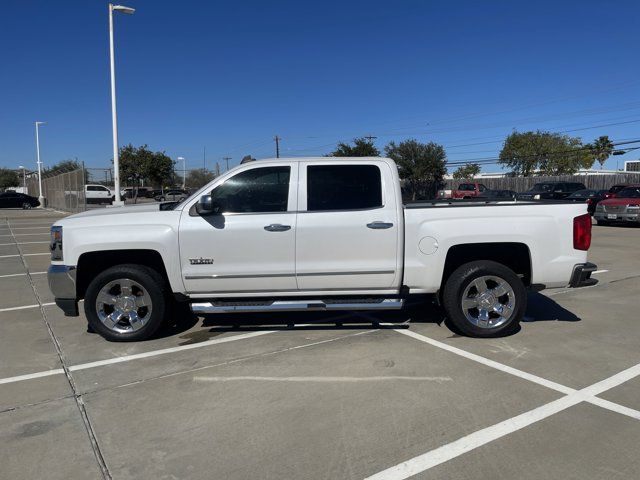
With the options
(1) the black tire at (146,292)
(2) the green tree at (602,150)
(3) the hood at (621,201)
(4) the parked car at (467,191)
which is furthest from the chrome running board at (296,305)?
(2) the green tree at (602,150)

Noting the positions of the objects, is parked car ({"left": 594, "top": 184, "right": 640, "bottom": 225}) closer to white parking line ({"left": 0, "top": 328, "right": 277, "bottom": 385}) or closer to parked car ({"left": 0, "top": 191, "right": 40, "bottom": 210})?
white parking line ({"left": 0, "top": 328, "right": 277, "bottom": 385})

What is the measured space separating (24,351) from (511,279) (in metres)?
5.14

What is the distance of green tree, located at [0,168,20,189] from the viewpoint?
10631cm

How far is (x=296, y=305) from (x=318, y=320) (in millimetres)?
1018

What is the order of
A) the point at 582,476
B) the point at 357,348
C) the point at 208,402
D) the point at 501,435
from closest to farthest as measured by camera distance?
the point at 582,476
the point at 501,435
the point at 208,402
the point at 357,348

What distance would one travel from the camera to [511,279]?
17.5 feet

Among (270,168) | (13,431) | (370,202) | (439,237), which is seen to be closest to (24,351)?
(13,431)

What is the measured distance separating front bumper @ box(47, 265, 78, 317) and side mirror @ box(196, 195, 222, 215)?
1465 millimetres

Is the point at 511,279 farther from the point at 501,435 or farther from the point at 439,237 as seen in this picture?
the point at 501,435

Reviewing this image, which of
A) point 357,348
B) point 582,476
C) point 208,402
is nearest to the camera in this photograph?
point 582,476

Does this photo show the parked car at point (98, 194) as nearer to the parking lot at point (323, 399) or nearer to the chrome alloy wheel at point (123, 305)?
the parking lot at point (323, 399)

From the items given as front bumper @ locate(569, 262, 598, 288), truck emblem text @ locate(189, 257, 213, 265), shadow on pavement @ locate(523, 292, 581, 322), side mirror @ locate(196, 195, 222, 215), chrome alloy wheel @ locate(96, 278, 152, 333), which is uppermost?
side mirror @ locate(196, 195, 222, 215)

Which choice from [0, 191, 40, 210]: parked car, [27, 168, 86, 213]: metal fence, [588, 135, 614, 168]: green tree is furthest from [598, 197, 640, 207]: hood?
[588, 135, 614, 168]: green tree

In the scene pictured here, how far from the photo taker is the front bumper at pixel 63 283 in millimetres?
5238
